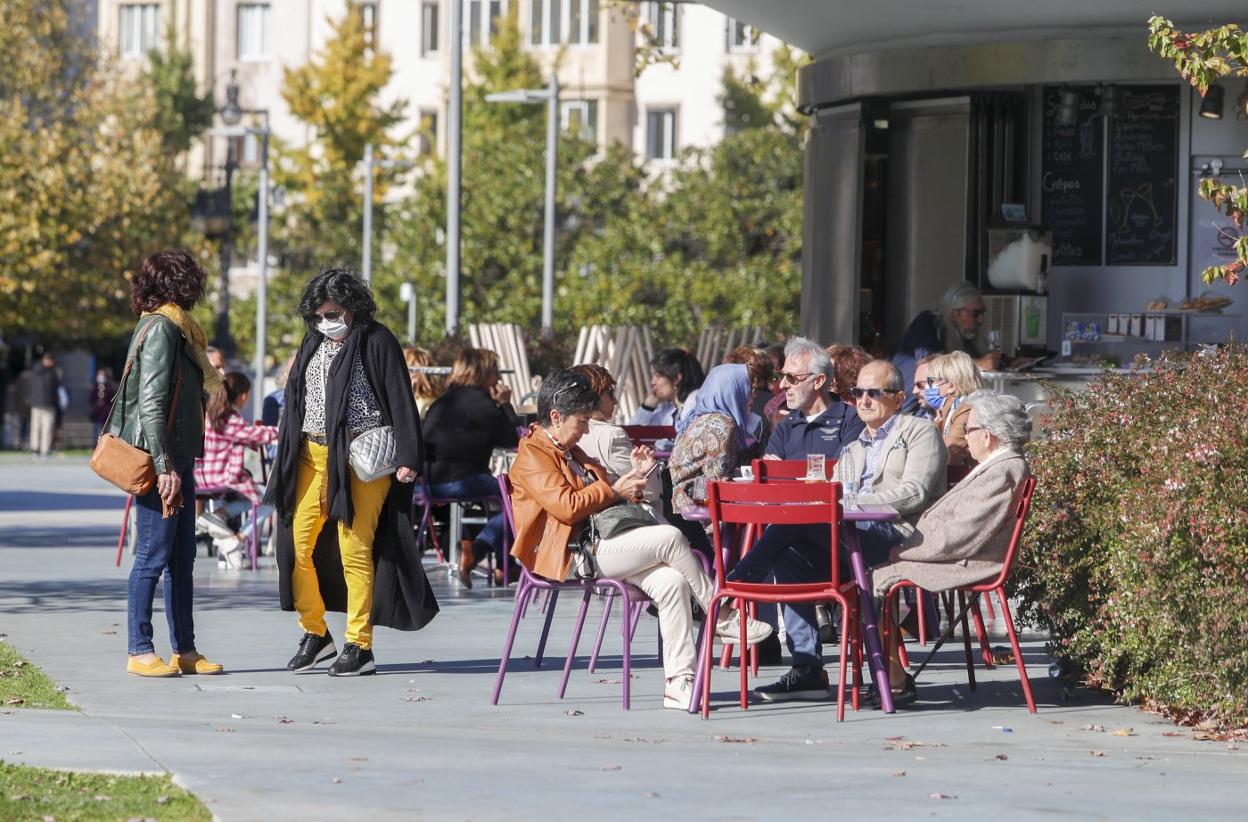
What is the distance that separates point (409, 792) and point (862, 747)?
6.84 ft

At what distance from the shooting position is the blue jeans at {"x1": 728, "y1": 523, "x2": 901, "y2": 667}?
33.0 ft

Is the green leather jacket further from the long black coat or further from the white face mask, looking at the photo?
the white face mask

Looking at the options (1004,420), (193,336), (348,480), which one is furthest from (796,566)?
(193,336)

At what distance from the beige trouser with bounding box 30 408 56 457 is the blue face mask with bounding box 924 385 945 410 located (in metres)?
28.2

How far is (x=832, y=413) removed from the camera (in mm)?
11266

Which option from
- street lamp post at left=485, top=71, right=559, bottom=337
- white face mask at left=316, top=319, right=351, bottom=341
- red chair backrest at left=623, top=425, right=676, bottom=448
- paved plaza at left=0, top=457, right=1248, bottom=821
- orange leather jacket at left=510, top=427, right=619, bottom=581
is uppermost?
street lamp post at left=485, top=71, right=559, bottom=337

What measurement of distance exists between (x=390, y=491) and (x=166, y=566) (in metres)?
1.06

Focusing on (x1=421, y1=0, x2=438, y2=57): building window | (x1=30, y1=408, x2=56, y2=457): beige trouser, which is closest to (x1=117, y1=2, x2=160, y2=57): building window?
(x1=421, y1=0, x2=438, y2=57): building window

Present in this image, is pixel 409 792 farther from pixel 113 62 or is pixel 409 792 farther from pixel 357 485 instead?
pixel 113 62

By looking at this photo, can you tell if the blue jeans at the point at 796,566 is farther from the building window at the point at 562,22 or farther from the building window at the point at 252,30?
the building window at the point at 252,30

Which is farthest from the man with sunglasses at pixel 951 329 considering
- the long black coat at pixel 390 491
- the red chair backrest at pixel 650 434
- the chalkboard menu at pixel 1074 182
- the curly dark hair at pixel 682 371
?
the long black coat at pixel 390 491

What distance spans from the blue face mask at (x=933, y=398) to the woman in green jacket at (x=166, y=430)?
4124 millimetres

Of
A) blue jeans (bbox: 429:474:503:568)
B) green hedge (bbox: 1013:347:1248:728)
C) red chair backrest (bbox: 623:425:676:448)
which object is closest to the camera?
green hedge (bbox: 1013:347:1248:728)

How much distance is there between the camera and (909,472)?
33.8ft
